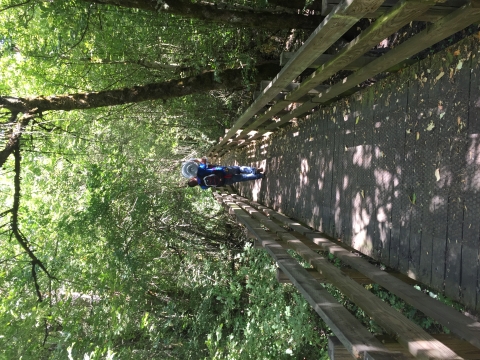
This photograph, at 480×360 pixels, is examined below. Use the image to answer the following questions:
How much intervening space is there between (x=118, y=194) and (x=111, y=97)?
16.0 feet

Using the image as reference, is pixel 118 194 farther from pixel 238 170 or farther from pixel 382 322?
pixel 382 322

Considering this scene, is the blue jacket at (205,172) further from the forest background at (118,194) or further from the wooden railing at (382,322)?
the wooden railing at (382,322)

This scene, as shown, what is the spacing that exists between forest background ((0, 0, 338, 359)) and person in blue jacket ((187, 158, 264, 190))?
1.97 meters

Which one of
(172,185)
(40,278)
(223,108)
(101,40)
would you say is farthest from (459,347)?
(172,185)

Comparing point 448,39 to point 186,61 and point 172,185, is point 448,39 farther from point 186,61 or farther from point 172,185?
point 172,185

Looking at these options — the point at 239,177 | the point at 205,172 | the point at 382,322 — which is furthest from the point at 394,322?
the point at 239,177

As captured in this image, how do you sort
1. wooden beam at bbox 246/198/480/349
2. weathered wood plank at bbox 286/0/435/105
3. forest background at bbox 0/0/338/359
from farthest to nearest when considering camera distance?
forest background at bbox 0/0/338/359 → weathered wood plank at bbox 286/0/435/105 → wooden beam at bbox 246/198/480/349

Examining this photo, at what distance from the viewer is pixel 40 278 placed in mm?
8914

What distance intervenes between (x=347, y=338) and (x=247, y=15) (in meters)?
4.92

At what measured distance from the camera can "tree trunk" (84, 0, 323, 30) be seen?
204 inches

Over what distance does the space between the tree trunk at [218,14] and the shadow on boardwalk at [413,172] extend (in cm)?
159

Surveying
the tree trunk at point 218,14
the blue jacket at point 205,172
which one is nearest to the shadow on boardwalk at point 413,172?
the tree trunk at point 218,14

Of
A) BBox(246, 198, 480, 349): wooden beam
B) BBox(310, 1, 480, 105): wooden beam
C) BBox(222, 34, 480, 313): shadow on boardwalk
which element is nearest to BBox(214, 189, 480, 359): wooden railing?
BBox(246, 198, 480, 349): wooden beam

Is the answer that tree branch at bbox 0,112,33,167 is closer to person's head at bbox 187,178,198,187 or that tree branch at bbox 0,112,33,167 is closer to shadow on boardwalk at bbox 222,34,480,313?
person's head at bbox 187,178,198,187
